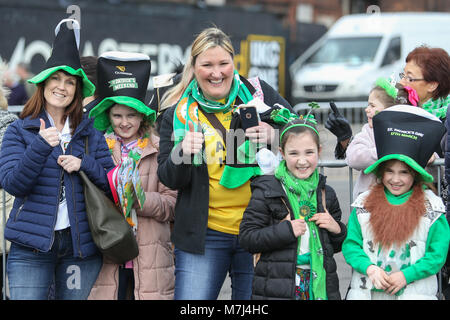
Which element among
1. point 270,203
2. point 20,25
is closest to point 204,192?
point 270,203

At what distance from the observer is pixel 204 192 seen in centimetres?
407

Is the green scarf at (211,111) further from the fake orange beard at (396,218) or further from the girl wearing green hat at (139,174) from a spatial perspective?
the fake orange beard at (396,218)

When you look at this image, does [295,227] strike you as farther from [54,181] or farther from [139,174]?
[54,181]

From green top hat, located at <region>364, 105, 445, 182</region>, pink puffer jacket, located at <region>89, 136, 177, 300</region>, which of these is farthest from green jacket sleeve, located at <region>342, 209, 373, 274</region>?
pink puffer jacket, located at <region>89, 136, 177, 300</region>

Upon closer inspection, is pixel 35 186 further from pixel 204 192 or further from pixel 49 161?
pixel 204 192

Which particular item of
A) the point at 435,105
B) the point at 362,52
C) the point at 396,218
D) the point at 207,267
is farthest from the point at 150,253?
the point at 362,52

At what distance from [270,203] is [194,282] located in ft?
2.05

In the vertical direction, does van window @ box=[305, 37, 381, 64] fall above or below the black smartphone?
above

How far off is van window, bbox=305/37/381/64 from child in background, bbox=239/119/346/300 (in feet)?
50.6

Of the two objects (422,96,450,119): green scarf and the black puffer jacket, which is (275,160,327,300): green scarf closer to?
the black puffer jacket

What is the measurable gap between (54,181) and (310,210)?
1.42 metres

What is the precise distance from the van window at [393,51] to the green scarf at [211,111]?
50.4 ft

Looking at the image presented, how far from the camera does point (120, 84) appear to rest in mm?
4500

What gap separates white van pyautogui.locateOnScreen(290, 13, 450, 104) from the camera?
18.7 metres
